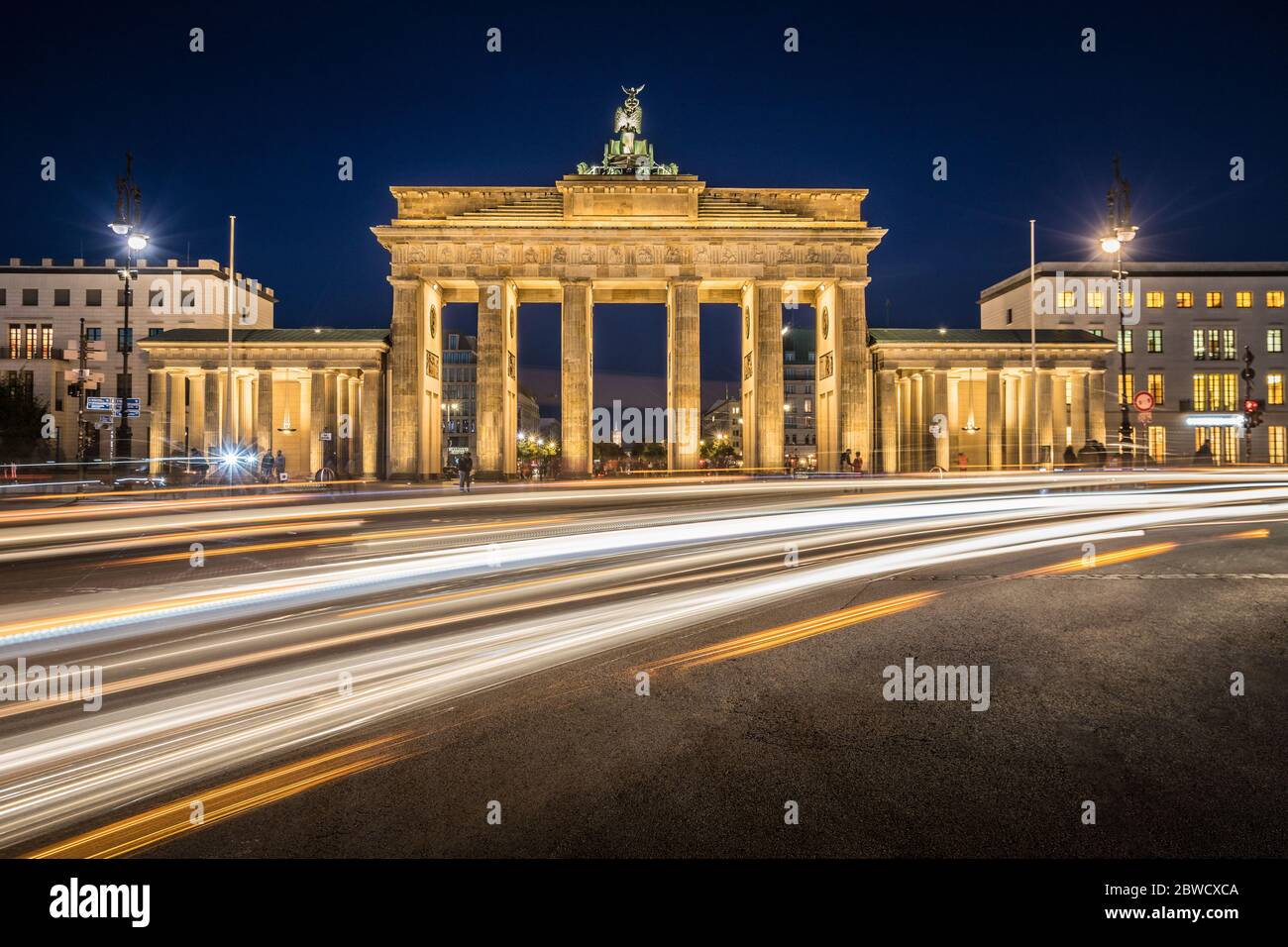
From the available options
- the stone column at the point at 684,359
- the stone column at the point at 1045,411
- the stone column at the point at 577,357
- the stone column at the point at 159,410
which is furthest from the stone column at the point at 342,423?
the stone column at the point at 1045,411

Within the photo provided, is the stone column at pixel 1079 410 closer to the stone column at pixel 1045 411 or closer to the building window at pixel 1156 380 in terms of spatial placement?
the stone column at pixel 1045 411

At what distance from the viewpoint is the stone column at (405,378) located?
47.1m

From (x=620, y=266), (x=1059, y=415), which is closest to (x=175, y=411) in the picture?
(x=620, y=266)

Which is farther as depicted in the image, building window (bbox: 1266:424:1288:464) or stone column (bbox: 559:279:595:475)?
building window (bbox: 1266:424:1288:464)

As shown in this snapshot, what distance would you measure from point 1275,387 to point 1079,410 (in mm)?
22278

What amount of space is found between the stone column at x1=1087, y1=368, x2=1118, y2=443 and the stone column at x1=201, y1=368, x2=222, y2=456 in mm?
58589

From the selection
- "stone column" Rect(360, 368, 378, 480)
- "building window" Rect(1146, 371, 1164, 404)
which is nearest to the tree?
"stone column" Rect(360, 368, 378, 480)

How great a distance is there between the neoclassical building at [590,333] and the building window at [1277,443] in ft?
67.0

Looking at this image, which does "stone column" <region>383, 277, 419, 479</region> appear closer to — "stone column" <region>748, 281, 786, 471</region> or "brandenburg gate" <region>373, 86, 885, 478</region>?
"brandenburg gate" <region>373, 86, 885, 478</region>

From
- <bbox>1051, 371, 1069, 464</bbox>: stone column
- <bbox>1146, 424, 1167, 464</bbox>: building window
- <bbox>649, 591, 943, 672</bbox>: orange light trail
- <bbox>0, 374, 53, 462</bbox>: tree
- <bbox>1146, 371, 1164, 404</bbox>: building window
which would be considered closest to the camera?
<bbox>649, 591, 943, 672</bbox>: orange light trail

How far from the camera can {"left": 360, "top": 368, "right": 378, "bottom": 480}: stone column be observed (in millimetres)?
49500

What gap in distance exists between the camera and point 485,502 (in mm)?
20719
